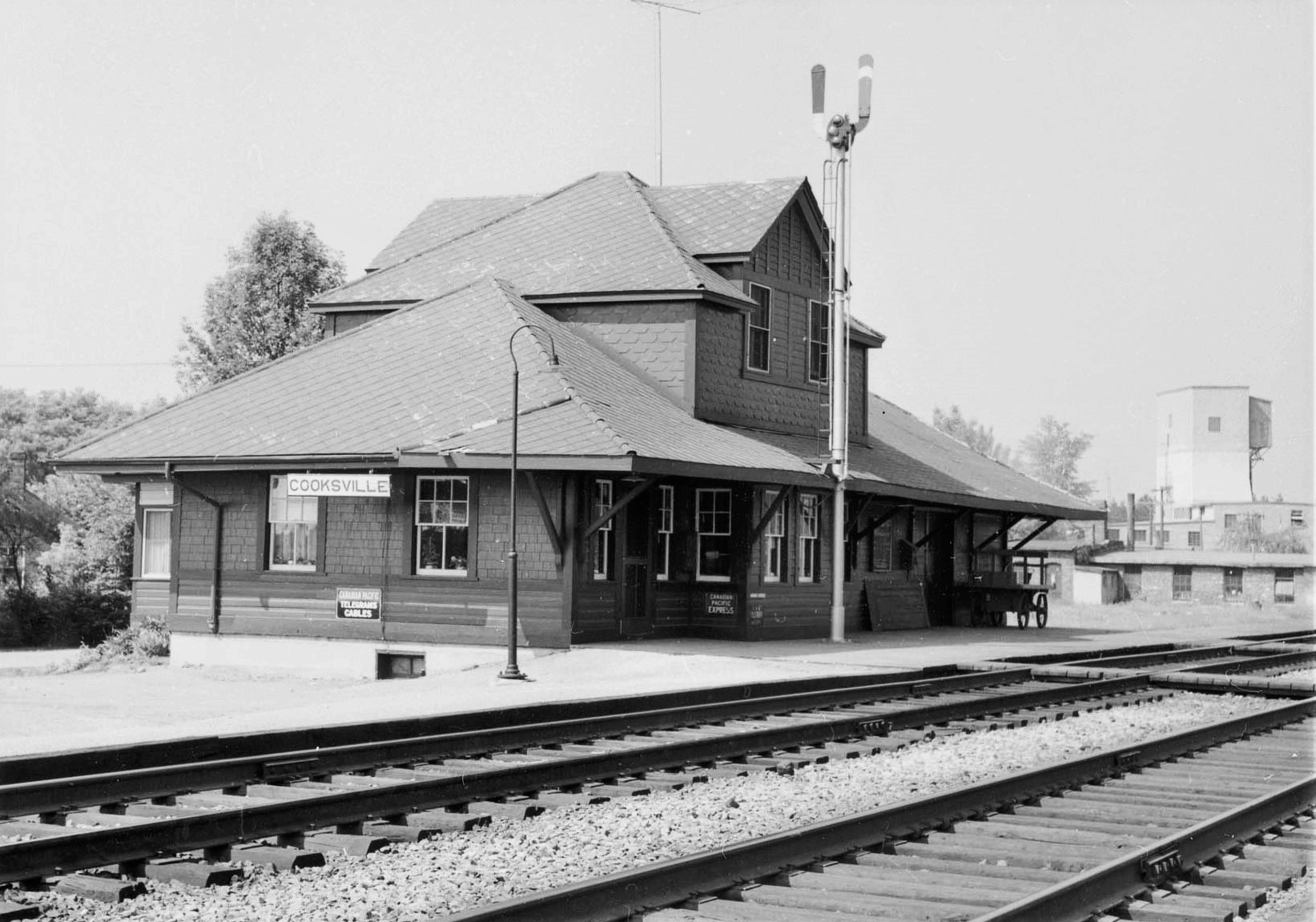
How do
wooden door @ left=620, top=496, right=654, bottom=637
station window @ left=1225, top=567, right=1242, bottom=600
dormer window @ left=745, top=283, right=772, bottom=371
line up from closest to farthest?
wooden door @ left=620, top=496, right=654, bottom=637
dormer window @ left=745, top=283, right=772, bottom=371
station window @ left=1225, top=567, right=1242, bottom=600

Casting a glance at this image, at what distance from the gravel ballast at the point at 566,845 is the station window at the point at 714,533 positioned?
1226 cm

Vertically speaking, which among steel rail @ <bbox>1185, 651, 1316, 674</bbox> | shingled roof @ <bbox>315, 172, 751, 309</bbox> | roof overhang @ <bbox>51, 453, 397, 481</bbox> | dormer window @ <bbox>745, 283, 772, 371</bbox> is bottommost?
steel rail @ <bbox>1185, 651, 1316, 674</bbox>

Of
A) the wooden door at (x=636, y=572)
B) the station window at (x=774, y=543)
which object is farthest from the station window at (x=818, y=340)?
the wooden door at (x=636, y=572)

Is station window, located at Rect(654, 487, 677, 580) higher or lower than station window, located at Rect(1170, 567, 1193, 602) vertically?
higher

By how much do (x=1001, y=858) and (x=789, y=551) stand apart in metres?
18.2

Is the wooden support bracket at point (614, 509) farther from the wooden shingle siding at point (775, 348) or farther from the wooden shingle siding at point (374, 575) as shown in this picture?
the wooden shingle siding at point (775, 348)

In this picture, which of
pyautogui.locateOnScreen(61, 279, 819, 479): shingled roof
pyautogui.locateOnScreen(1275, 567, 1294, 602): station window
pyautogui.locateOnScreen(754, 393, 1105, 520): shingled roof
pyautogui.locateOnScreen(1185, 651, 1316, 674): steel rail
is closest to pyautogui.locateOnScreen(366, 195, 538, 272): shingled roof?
pyautogui.locateOnScreen(61, 279, 819, 479): shingled roof

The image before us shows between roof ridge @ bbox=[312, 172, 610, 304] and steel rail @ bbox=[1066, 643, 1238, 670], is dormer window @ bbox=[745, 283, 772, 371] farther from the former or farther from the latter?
steel rail @ bbox=[1066, 643, 1238, 670]

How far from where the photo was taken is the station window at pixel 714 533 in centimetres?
2473

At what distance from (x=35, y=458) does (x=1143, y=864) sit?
65.7m

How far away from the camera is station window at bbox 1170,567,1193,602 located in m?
62.3

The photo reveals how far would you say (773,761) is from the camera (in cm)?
1112

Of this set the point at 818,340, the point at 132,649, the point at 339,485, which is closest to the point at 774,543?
the point at 818,340

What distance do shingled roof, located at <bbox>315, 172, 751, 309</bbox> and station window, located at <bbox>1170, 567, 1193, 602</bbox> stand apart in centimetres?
3974
